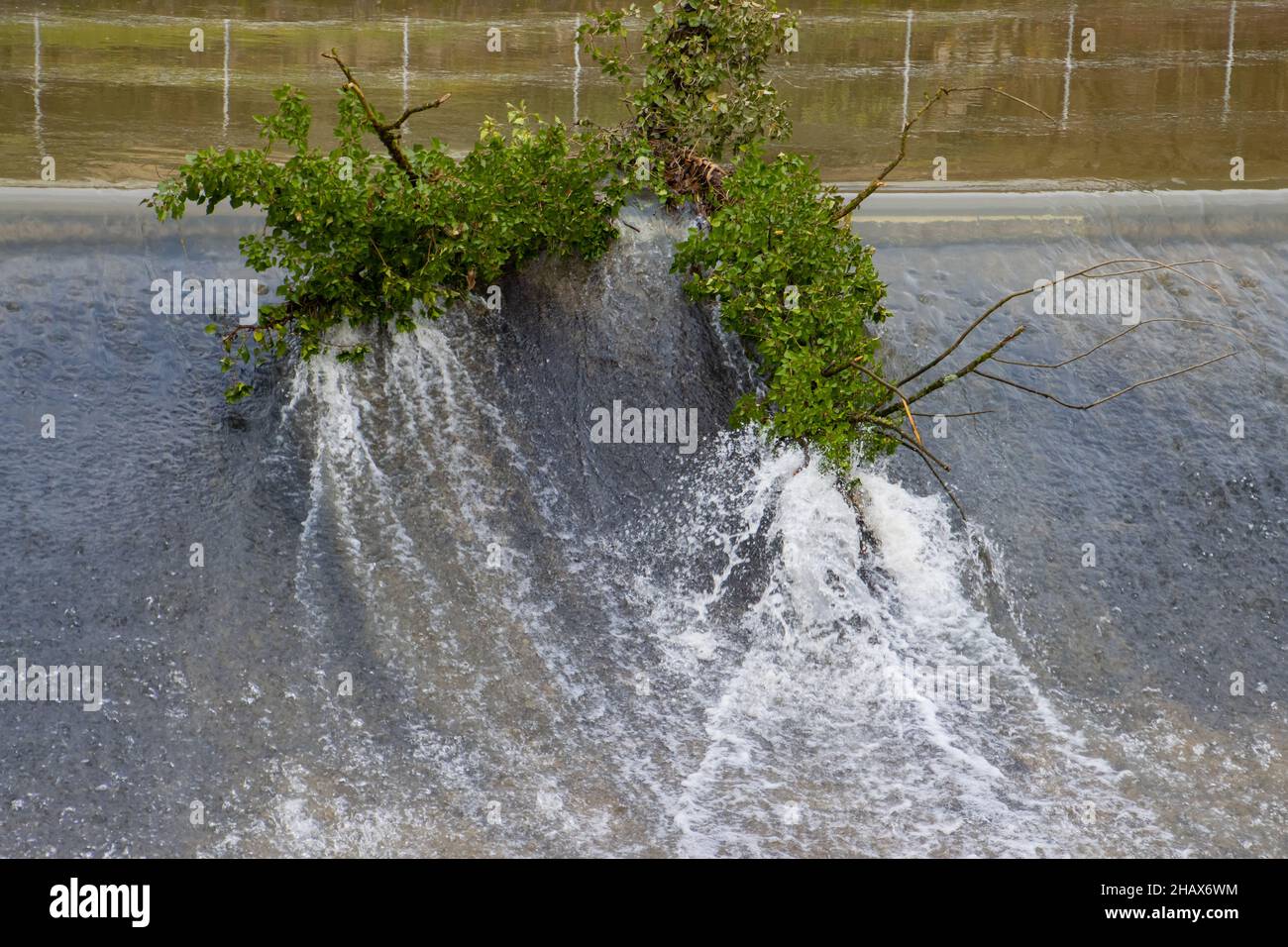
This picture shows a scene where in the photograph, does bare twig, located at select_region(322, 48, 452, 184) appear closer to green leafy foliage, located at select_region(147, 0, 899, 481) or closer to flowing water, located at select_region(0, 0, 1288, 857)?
green leafy foliage, located at select_region(147, 0, 899, 481)

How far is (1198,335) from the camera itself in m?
8.92

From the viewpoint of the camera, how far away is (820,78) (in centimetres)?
1239

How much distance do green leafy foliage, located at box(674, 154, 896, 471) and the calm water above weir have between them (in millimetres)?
2422

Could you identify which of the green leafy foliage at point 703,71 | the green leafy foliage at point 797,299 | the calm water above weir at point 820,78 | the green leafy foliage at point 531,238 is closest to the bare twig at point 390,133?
the green leafy foliage at point 531,238

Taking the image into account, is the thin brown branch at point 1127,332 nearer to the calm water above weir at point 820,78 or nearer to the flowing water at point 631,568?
the flowing water at point 631,568

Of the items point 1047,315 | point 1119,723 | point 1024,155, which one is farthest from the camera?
point 1024,155

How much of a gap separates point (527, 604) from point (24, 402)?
8.93 feet

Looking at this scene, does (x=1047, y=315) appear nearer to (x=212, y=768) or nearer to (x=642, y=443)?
(x=642, y=443)

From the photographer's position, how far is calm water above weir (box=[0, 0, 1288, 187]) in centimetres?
1030

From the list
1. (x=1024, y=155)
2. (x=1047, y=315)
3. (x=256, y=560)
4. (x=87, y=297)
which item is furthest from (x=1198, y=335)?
(x=87, y=297)

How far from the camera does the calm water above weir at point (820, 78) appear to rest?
10.3m

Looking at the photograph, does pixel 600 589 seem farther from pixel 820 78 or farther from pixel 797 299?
pixel 820 78

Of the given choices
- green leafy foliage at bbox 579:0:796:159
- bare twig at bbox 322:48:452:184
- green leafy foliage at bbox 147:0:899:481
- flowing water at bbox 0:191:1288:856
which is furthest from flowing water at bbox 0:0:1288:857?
bare twig at bbox 322:48:452:184

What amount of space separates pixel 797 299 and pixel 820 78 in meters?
5.40
